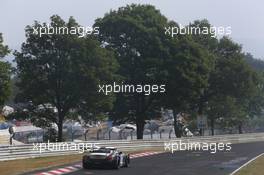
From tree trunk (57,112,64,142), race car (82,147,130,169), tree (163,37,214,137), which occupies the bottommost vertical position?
race car (82,147,130,169)

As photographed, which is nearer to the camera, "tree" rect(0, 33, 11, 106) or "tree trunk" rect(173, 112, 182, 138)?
"tree" rect(0, 33, 11, 106)

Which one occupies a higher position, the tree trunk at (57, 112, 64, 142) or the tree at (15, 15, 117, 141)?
the tree at (15, 15, 117, 141)

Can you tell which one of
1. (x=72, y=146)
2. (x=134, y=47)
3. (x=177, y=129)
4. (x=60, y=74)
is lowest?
(x=72, y=146)

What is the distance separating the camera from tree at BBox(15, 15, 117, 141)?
49.2m

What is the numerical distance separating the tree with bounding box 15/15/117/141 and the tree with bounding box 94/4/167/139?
10078mm

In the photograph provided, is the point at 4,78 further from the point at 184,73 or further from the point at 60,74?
the point at 184,73

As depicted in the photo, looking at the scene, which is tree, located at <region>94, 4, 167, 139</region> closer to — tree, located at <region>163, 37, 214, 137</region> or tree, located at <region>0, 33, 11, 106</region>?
tree, located at <region>163, 37, 214, 137</region>

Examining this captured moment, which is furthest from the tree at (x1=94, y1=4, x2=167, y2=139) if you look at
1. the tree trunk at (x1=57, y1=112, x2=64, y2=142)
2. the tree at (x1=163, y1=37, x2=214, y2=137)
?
the tree trunk at (x1=57, y1=112, x2=64, y2=142)

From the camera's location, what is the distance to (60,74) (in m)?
49.3

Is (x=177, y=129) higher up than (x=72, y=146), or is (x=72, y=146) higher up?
(x=177, y=129)

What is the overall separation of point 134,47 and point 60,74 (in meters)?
14.6

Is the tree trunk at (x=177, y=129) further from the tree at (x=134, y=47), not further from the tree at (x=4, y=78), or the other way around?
the tree at (x=4, y=78)

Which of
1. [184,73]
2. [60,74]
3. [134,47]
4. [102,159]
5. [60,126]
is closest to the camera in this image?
[102,159]

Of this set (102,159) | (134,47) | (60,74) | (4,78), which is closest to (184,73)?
(134,47)
